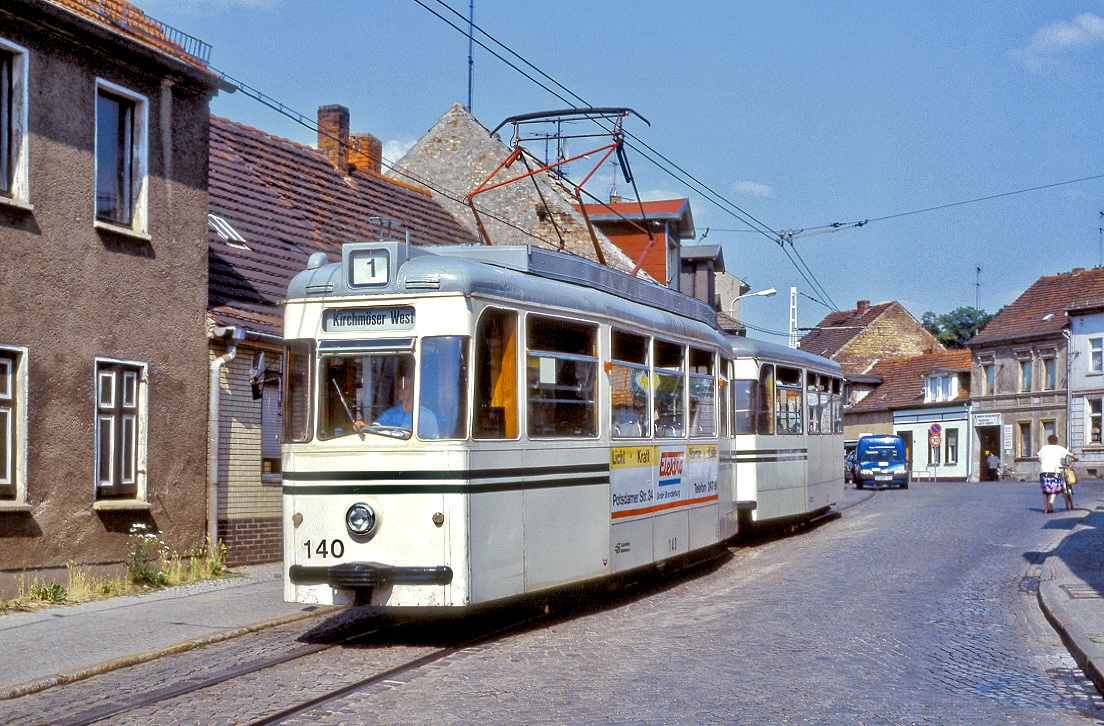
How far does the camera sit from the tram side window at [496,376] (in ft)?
33.6

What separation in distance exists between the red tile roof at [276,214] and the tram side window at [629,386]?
3853 millimetres

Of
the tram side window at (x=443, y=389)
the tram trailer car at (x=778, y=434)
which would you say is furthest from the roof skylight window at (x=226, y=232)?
the tram side window at (x=443, y=389)

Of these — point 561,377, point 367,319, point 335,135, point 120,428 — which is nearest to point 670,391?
point 561,377

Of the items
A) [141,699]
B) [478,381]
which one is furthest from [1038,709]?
[141,699]

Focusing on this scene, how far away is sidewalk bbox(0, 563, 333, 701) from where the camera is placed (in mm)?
9195

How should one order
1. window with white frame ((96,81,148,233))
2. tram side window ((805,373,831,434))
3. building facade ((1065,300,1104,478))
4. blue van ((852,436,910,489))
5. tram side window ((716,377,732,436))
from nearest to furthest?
window with white frame ((96,81,148,233))
tram side window ((716,377,732,436))
tram side window ((805,373,831,434))
blue van ((852,436,910,489))
building facade ((1065,300,1104,478))

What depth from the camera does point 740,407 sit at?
19.2 meters

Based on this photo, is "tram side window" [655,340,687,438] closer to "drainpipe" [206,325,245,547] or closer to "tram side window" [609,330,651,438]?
"tram side window" [609,330,651,438]

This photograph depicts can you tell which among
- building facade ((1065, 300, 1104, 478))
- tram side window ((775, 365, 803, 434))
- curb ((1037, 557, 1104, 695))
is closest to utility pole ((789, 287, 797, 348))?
building facade ((1065, 300, 1104, 478))

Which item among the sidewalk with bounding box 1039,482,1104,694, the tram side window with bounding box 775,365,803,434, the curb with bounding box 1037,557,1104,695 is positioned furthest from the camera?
the tram side window with bounding box 775,365,803,434

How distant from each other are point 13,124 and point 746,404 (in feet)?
35.2

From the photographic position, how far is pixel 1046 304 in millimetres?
61188

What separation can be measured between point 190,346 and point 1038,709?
10786mm

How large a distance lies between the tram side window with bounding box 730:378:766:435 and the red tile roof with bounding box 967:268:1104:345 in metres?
41.2
